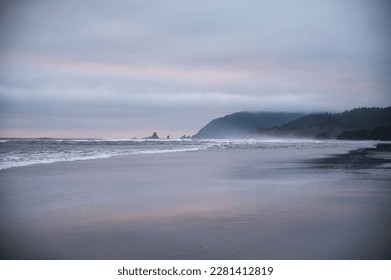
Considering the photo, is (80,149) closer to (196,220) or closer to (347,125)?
(196,220)

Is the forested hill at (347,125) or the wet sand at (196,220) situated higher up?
the forested hill at (347,125)

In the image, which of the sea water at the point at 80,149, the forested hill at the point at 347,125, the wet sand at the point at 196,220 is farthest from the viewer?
the forested hill at the point at 347,125

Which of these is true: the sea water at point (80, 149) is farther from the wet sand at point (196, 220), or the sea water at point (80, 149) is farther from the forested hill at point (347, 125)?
the forested hill at point (347, 125)

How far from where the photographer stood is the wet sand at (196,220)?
19.0 feet

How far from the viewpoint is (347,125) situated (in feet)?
499

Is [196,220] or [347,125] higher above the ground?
[347,125]

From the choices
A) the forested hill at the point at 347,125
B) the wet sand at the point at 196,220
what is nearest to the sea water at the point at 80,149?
the wet sand at the point at 196,220

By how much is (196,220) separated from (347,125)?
15706 cm

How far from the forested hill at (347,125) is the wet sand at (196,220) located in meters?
92.0

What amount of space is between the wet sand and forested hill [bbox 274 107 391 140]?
92.0 meters

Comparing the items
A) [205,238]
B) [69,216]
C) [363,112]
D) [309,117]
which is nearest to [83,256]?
[205,238]

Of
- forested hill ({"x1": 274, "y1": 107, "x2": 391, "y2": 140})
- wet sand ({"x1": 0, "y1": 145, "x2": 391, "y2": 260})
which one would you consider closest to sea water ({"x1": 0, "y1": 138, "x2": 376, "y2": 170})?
wet sand ({"x1": 0, "y1": 145, "x2": 391, "y2": 260})

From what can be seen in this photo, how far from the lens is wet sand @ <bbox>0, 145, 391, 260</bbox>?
5.78 meters

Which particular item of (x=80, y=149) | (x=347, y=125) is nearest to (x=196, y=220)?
(x=80, y=149)
